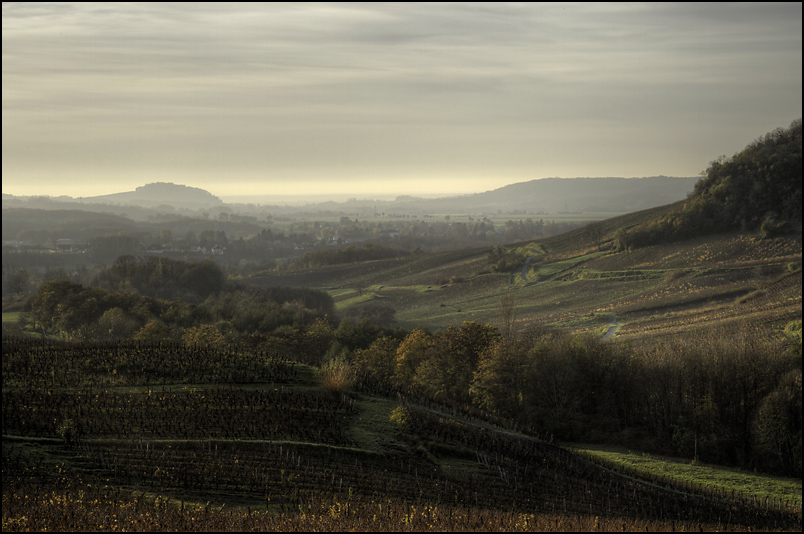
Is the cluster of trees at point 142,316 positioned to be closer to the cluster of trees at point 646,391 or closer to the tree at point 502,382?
the cluster of trees at point 646,391

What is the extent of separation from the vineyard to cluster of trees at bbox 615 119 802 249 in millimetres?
84755

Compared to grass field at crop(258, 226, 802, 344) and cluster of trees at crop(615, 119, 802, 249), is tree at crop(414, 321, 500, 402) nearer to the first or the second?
grass field at crop(258, 226, 802, 344)

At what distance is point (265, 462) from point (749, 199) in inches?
4201

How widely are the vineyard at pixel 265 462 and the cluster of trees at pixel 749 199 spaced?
84.8m

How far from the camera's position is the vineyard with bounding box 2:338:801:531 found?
47.3 ft

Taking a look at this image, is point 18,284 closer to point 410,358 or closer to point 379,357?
point 379,357

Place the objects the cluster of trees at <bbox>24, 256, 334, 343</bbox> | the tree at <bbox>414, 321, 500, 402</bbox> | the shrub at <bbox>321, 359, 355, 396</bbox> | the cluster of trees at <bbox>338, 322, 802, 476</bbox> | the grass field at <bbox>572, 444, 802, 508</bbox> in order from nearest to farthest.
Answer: the shrub at <bbox>321, 359, 355, 396</bbox>, the grass field at <bbox>572, 444, 802, 508</bbox>, the cluster of trees at <bbox>338, 322, 802, 476</bbox>, the tree at <bbox>414, 321, 500, 402</bbox>, the cluster of trees at <bbox>24, 256, 334, 343</bbox>

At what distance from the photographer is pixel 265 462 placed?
19.5 metres

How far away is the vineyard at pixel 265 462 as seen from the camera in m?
14.4

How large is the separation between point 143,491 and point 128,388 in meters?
11.1

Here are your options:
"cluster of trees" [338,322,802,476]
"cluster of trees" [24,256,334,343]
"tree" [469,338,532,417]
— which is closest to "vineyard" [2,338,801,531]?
"tree" [469,338,532,417]

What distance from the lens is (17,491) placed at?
15031 millimetres

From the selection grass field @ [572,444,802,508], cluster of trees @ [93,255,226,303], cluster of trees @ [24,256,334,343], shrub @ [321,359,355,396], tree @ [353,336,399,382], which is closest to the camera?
shrub @ [321,359,355,396]

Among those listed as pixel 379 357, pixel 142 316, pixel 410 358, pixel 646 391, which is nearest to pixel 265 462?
pixel 410 358
